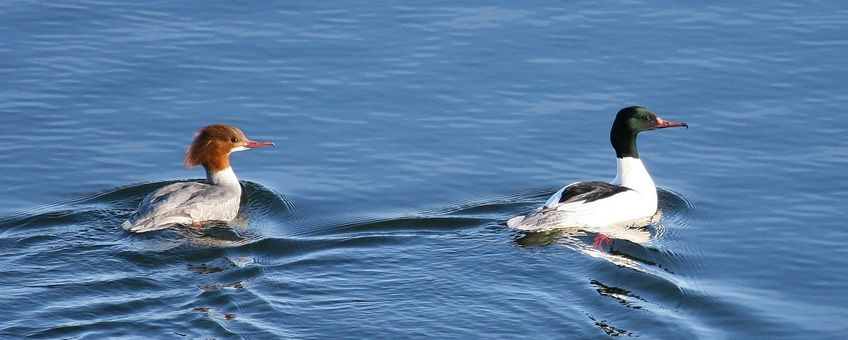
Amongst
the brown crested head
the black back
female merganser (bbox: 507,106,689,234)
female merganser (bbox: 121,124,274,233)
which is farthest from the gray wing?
the black back

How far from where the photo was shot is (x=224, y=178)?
14.5 m

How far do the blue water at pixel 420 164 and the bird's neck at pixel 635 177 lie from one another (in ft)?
1.23

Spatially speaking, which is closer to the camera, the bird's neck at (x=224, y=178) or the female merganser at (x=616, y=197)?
the female merganser at (x=616, y=197)

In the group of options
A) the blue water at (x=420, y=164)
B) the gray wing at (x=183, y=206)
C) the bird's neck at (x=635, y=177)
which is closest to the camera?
the blue water at (x=420, y=164)

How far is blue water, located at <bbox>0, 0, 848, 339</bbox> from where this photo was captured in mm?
11266

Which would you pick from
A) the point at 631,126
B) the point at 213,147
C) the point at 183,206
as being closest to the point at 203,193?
the point at 183,206

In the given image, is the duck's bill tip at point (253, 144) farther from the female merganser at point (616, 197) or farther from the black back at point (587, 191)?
the black back at point (587, 191)

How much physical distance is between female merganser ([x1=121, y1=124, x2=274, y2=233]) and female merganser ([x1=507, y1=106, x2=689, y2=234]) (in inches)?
113

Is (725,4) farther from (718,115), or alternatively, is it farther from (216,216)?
→ (216,216)

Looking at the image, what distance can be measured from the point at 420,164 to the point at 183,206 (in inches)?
110

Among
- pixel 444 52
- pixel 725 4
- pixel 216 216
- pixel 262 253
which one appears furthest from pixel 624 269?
pixel 725 4

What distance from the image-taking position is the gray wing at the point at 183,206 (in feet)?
43.4

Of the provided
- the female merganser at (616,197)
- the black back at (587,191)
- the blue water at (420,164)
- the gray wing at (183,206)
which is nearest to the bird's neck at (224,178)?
the gray wing at (183,206)

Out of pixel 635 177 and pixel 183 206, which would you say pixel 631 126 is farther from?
pixel 183 206
